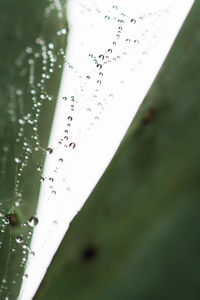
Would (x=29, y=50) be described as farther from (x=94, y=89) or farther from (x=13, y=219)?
(x=13, y=219)

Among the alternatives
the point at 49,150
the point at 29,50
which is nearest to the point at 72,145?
the point at 49,150

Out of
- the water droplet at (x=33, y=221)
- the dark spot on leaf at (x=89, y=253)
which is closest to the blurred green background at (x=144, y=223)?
the dark spot on leaf at (x=89, y=253)

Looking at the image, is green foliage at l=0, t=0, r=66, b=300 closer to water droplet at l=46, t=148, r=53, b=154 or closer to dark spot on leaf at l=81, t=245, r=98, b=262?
water droplet at l=46, t=148, r=53, b=154

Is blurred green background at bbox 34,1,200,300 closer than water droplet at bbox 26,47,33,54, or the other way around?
blurred green background at bbox 34,1,200,300

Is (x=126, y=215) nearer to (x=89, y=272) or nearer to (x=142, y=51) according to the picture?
(x=89, y=272)

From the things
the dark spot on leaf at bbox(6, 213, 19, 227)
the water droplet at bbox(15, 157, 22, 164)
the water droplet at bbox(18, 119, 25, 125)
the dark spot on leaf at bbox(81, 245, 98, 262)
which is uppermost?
the water droplet at bbox(18, 119, 25, 125)

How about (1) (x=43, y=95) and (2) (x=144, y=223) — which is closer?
(2) (x=144, y=223)

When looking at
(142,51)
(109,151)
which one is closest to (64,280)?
(109,151)

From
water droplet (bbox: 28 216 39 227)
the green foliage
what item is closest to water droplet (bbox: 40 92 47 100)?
the green foliage
